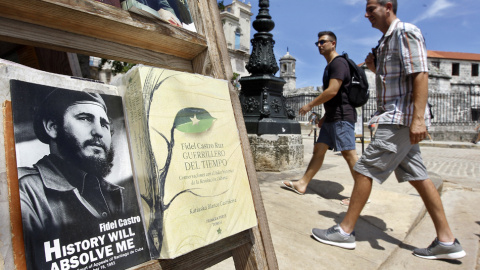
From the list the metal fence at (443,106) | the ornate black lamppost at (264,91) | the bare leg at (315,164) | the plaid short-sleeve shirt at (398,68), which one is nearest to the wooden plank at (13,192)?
the plaid short-sleeve shirt at (398,68)

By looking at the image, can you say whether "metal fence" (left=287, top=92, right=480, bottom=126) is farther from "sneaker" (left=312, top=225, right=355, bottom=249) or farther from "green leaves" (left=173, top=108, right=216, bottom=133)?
"green leaves" (left=173, top=108, right=216, bottom=133)

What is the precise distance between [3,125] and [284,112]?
4.61 metres

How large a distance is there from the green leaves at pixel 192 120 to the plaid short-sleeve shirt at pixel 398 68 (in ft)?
5.90

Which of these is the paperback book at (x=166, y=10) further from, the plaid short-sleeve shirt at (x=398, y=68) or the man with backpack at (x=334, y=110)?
the man with backpack at (x=334, y=110)

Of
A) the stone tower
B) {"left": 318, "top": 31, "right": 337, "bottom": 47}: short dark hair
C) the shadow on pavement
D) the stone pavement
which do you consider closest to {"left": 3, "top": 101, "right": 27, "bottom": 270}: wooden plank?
the stone pavement

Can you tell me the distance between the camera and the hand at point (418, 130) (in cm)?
233

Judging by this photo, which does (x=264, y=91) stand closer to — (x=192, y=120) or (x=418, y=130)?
(x=418, y=130)

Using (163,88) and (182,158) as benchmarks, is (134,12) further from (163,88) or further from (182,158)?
(182,158)

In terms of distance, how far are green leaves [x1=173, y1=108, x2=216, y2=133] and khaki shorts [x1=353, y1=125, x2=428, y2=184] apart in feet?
5.69

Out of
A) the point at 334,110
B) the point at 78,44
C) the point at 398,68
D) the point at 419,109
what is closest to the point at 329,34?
the point at 334,110

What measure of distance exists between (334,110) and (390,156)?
1.17 m

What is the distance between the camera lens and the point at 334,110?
11.6ft

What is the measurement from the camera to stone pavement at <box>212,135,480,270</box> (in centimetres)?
236

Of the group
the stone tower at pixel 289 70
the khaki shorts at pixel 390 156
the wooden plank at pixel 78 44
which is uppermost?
the stone tower at pixel 289 70
